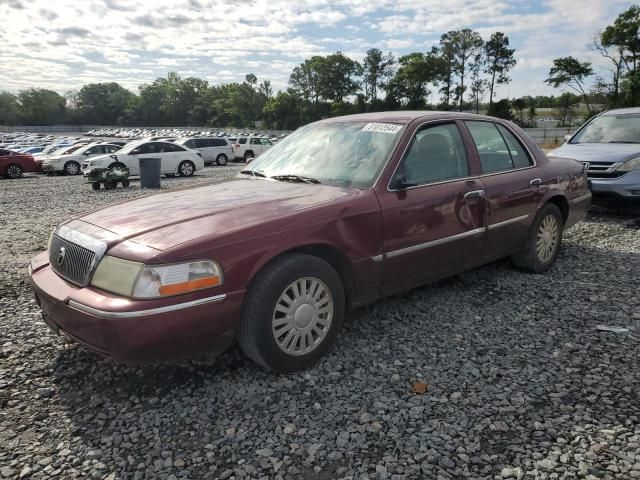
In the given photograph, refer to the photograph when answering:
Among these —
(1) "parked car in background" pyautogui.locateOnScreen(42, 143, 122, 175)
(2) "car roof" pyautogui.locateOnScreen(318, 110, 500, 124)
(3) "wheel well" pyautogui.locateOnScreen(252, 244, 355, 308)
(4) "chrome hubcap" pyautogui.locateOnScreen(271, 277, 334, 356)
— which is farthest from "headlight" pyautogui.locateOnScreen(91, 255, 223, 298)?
(1) "parked car in background" pyautogui.locateOnScreen(42, 143, 122, 175)

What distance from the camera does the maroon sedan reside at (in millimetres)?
2703

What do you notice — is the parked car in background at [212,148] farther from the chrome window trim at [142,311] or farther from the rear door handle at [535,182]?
the chrome window trim at [142,311]

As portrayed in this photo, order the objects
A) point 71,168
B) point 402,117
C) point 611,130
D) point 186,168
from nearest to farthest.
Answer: point 402,117 → point 611,130 → point 186,168 → point 71,168

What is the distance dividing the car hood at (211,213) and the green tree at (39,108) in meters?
147

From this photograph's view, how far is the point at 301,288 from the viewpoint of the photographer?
313cm

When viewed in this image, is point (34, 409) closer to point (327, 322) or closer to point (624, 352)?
point (327, 322)

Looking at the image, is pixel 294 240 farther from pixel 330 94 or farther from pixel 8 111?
pixel 8 111

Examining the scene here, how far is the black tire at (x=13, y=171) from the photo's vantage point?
21656 mm

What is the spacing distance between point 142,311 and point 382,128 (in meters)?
2.34

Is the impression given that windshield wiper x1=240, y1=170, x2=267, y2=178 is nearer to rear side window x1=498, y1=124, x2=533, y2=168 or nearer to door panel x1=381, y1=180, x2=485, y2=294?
door panel x1=381, y1=180, x2=485, y2=294

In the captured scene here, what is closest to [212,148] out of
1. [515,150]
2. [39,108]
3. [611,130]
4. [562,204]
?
[611,130]

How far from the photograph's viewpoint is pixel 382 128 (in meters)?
3.97

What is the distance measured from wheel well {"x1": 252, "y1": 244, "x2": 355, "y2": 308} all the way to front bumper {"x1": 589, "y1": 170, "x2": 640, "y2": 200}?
5.91 meters

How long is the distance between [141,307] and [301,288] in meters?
0.97
